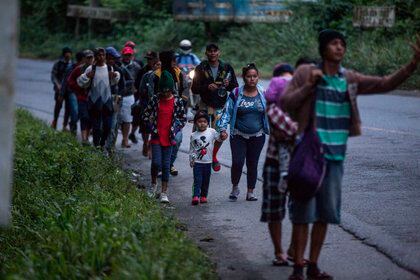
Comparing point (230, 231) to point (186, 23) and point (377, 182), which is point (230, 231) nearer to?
point (377, 182)

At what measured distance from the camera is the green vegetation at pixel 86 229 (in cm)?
763

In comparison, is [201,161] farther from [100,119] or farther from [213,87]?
[100,119]

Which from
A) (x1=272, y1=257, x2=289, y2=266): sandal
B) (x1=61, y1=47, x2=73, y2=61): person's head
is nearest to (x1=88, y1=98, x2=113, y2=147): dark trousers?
(x1=61, y1=47, x2=73, y2=61): person's head

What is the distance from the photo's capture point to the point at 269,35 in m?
36.1

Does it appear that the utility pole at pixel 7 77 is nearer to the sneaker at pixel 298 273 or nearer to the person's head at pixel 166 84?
the sneaker at pixel 298 273

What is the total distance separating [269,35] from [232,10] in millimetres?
2888

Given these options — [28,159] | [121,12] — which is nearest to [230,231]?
[28,159]

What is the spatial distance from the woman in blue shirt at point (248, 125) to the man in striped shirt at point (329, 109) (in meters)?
3.90

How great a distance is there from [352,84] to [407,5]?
25.4m

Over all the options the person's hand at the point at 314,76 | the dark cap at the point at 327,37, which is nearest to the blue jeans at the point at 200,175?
the dark cap at the point at 327,37

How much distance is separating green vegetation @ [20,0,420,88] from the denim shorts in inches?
737

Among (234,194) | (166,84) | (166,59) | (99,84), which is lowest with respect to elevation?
(234,194)

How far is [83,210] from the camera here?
998 cm

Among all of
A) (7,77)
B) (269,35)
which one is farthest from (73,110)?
(269,35)
